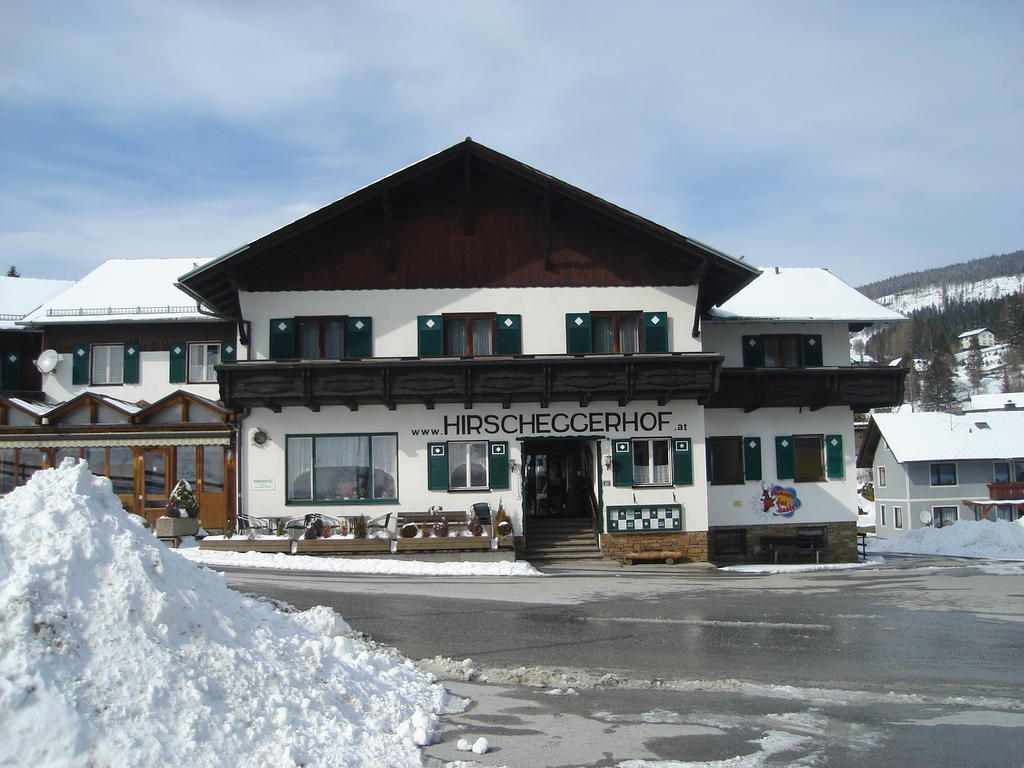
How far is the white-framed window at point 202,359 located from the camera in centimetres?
2750

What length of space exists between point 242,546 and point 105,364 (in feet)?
28.5

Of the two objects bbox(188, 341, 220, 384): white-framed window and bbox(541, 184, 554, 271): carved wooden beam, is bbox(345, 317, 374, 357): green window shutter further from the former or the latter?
bbox(188, 341, 220, 384): white-framed window

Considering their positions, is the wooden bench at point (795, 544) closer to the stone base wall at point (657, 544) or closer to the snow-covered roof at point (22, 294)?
the stone base wall at point (657, 544)

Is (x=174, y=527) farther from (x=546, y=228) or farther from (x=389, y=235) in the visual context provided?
(x=546, y=228)

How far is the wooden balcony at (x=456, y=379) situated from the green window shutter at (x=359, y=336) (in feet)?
3.65

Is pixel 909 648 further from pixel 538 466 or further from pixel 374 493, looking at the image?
pixel 538 466

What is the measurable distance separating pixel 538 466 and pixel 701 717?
1990 centimetres

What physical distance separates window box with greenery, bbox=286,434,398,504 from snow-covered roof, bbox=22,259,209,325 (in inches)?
231

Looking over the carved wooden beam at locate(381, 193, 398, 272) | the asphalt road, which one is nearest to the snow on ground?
the asphalt road

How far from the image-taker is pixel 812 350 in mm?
28125

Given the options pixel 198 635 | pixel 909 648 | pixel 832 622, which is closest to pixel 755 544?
pixel 832 622

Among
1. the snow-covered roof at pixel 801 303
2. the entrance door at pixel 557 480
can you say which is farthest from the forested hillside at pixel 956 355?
the entrance door at pixel 557 480

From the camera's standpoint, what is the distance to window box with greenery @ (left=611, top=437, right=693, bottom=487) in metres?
24.4

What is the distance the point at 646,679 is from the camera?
34.7 feet
